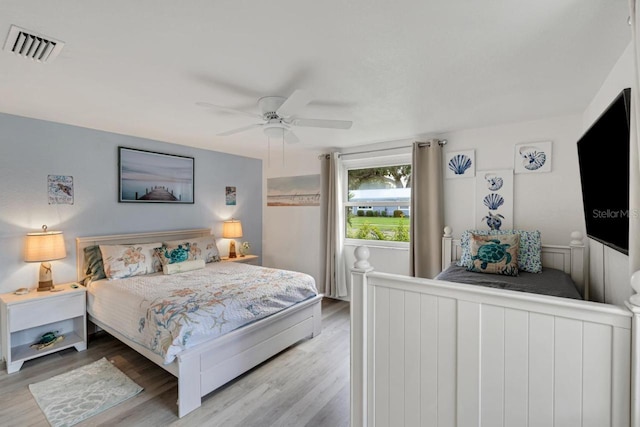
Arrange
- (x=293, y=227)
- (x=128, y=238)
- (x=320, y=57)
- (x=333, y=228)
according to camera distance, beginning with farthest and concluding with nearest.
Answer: (x=293, y=227)
(x=333, y=228)
(x=128, y=238)
(x=320, y=57)

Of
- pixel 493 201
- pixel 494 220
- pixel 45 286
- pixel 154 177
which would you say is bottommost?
pixel 45 286

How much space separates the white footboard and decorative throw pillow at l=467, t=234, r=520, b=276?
1.73 metres

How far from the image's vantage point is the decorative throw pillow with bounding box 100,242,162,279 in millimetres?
3020

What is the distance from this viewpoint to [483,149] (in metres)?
3.24

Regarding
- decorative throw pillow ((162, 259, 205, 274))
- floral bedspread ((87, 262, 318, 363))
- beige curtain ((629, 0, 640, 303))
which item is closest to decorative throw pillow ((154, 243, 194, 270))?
decorative throw pillow ((162, 259, 205, 274))

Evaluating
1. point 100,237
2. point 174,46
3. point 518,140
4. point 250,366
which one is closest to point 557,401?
point 250,366

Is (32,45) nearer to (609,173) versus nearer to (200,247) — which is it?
(200,247)

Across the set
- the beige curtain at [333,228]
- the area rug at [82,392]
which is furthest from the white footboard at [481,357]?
the beige curtain at [333,228]

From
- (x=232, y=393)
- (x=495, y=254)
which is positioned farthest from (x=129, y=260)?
(x=495, y=254)

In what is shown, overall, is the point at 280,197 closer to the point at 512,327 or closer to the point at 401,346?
the point at 401,346

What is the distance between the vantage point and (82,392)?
2195 millimetres

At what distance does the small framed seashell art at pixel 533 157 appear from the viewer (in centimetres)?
292

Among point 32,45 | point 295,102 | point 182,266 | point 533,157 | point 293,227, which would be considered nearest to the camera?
point 32,45

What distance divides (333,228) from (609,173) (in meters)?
3.05
